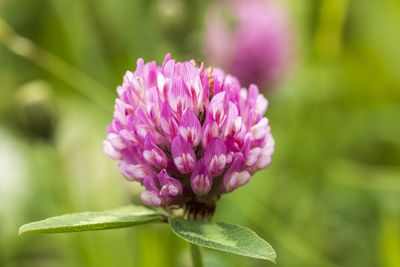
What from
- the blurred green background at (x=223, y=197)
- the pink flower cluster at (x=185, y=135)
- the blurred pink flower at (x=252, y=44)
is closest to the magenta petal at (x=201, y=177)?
the pink flower cluster at (x=185, y=135)

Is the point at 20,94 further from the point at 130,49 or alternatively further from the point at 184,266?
the point at 184,266

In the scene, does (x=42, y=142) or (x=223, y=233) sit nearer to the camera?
(x=223, y=233)

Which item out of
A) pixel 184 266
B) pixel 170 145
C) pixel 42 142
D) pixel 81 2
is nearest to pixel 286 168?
pixel 184 266

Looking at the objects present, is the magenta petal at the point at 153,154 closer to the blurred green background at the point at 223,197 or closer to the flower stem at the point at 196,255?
the flower stem at the point at 196,255

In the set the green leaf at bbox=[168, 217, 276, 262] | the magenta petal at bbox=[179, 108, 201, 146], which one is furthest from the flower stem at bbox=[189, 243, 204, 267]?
the magenta petal at bbox=[179, 108, 201, 146]

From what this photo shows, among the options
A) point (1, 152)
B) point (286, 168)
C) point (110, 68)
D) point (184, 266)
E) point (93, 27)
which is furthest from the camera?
point (93, 27)

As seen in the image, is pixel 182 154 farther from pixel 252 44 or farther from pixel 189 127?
pixel 252 44

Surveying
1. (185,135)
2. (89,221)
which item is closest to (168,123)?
(185,135)
